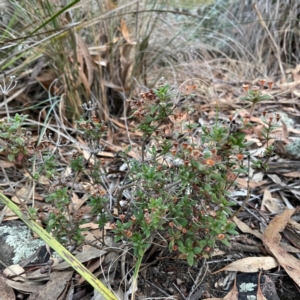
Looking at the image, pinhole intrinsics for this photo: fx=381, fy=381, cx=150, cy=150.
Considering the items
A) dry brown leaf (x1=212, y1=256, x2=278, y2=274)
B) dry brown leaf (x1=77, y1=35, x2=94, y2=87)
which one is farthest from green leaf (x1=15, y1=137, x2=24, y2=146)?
dry brown leaf (x1=77, y1=35, x2=94, y2=87)

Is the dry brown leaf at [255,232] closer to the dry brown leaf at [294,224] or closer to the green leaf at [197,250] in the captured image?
the dry brown leaf at [294,224]

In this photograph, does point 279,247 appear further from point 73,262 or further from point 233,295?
point 73,262

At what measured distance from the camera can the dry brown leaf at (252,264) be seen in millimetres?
948

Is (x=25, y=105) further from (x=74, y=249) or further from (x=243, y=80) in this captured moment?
(x=243, y=80)

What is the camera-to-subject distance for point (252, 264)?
37.8 inches

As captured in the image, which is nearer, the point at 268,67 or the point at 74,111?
the point at 74,111

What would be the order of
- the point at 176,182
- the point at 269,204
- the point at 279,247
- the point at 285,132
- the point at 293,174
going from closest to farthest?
1. the point at 176,182
2. the point at 279,247
3. the point at 269,204
4. the point at 293,174
5. the point at 285,132

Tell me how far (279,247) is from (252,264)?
0.33 feet

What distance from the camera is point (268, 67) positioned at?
280cm

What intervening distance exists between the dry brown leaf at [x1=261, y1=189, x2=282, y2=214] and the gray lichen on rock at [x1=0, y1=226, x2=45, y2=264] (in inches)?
26.4

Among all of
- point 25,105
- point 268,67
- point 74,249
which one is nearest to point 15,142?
point 74,249

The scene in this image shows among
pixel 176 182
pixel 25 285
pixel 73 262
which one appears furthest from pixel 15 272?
pixel 176 182

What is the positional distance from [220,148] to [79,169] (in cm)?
37

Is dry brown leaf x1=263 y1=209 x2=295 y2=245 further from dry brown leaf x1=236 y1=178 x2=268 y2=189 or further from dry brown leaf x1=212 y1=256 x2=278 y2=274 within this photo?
dry brown leaf x1=236 y1=178 x2=268 y2=189
